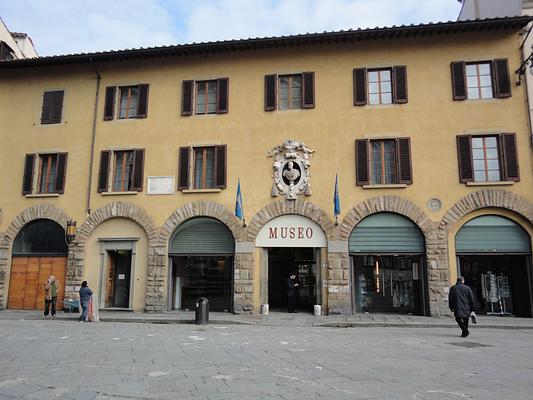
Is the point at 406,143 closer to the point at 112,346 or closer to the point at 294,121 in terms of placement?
the point at 294,121

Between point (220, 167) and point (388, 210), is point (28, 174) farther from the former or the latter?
point (388, 210)

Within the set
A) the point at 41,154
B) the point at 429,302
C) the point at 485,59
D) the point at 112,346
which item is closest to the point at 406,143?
the point at 485,59

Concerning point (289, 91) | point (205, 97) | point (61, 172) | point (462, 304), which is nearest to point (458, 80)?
point (289, 91)

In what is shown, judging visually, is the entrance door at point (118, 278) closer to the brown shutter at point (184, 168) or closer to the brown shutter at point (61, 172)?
the brown shutter at point (61, 172)

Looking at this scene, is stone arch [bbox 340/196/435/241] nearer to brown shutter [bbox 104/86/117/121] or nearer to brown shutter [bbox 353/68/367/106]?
brown shutter [bbox 353/68/367/106]

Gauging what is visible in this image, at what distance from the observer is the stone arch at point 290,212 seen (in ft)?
57.5

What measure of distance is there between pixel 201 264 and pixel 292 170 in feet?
17.0

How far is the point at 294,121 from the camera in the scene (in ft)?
60.6

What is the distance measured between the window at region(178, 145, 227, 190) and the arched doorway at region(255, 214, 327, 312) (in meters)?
2.74

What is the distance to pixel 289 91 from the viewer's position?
744 inches

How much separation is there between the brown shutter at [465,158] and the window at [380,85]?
8.33 feet

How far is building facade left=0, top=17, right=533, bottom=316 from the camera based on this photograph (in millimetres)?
17109

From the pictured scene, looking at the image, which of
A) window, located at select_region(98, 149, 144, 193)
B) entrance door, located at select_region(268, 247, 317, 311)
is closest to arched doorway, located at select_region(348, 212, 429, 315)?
entrance door, located at select_region(268, 247, 317, 311)

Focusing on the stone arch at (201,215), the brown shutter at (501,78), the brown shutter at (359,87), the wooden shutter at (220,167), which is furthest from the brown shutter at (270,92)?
the brown shutter at (501,78)
